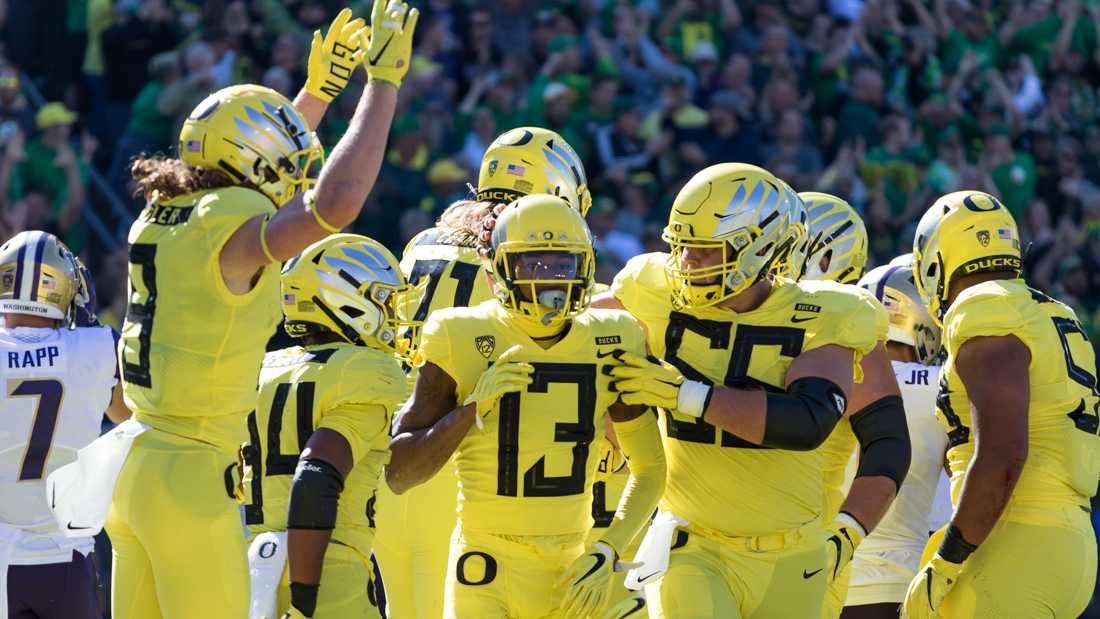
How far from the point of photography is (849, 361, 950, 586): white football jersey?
6438mm

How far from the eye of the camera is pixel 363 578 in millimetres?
5219

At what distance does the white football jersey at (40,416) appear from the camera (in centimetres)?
599

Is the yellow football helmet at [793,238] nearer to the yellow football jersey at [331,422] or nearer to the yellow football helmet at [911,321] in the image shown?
the yellow football helmet at [911,321]

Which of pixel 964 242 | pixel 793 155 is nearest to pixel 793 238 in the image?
pixel 964 242

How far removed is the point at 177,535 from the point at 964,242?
117 inches

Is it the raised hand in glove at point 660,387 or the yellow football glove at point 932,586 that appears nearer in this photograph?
the raised hand in glove at point 660,387

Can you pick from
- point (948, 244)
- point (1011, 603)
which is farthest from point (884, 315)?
point (1011, 603)

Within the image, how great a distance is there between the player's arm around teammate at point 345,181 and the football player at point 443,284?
1548 mm

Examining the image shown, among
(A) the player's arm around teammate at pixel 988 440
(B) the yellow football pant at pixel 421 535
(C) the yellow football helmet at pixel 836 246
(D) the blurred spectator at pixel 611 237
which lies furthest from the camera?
(D) the blurred spectator at pixel 611 237

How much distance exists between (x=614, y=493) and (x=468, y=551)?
4.01ft

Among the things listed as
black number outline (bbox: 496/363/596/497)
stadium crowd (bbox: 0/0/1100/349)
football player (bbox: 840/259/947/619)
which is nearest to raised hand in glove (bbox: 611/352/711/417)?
black number outline (bbox: 496/363/596/497)

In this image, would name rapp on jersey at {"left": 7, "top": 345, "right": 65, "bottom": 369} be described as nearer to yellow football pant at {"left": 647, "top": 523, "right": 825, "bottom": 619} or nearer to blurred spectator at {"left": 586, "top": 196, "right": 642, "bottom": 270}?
yellow football pant at {"left": 647, "top": 523, "right": 825, "bottom": 619}

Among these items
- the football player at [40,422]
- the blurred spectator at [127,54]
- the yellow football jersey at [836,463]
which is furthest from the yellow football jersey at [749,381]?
the blurred spectator at [127,54]

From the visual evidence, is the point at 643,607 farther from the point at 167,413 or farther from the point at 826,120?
the point at 826,120
